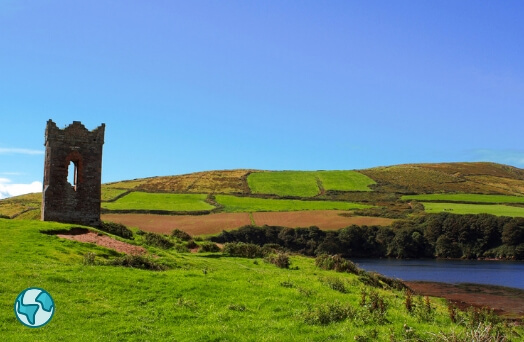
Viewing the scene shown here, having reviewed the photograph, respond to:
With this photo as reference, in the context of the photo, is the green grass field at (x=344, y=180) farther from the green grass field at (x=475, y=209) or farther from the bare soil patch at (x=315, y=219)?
the bare soil patch at (x=315, y=219)

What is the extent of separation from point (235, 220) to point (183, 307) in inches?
2513

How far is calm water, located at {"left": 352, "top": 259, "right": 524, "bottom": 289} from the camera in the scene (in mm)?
52656

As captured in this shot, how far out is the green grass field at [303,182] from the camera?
11581 cm

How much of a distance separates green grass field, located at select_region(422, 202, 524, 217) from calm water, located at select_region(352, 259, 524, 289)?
16579mm

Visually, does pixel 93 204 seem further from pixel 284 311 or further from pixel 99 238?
pixel 284 311

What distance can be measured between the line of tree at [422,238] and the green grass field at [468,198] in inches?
911

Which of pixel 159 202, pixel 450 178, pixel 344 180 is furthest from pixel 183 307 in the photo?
pixel 450 178

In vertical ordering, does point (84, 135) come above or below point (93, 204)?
above

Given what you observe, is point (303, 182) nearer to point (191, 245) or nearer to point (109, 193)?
point (109, 193)

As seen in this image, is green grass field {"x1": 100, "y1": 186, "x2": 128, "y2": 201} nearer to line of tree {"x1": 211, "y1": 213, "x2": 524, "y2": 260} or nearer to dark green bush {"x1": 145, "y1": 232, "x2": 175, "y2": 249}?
line of tree {"x1": 211, "y1": 213, "x2": 524, "y2": 260}

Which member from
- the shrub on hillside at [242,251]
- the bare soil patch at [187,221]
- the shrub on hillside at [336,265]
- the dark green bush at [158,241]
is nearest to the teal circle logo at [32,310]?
the dark green bush at [158,241]

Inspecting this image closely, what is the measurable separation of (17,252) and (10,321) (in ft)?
30.4

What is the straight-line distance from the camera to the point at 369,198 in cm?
11125

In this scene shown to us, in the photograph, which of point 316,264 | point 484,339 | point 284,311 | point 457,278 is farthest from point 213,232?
point 484,339
